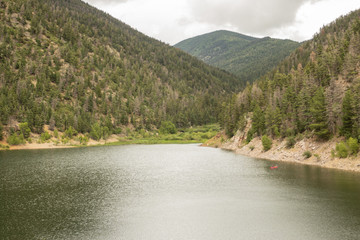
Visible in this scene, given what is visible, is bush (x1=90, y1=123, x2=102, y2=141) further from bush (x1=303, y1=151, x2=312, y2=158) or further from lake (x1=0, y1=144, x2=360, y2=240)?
bush (x1=303, y1=151, x2=312, y2=158)

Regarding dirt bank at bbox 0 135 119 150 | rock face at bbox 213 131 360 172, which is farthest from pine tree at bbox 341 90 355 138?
dirt bank at bbox 0 135 119 150

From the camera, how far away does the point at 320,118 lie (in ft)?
267

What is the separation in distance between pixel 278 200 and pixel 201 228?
712 inches

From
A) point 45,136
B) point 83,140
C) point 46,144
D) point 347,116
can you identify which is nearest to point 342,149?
point 347,116

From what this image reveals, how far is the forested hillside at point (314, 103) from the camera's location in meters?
75.5

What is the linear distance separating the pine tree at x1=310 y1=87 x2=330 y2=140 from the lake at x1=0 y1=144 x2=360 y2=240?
46.9ft

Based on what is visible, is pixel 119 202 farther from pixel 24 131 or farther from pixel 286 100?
pixel 24 131

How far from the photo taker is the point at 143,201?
Result: 47250 mm

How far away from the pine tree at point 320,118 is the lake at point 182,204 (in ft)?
46.9

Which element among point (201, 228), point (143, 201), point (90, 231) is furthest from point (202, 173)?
point (90, 231)

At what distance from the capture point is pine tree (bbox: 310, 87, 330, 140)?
8019 cm

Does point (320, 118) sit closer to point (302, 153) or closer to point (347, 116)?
point (347, 116)

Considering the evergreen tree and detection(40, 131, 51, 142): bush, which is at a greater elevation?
the evergreen tree

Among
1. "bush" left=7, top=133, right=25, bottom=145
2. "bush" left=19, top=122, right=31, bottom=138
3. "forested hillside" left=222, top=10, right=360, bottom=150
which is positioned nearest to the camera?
"forested hillside" left=222, top=10, right=360, bottom=150
